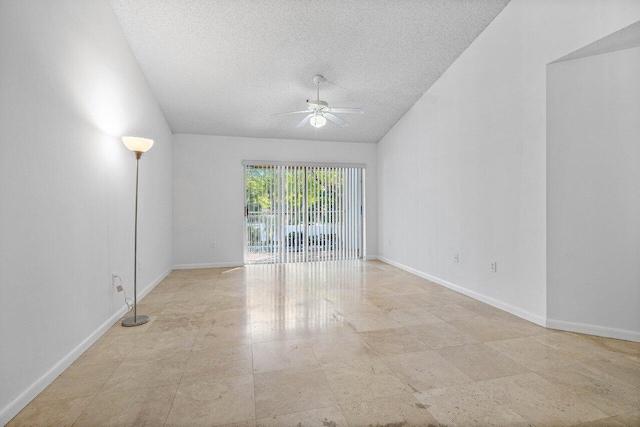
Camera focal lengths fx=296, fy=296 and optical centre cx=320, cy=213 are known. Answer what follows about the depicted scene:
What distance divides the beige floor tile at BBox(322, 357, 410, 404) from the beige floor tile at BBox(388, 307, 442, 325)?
3.12ft

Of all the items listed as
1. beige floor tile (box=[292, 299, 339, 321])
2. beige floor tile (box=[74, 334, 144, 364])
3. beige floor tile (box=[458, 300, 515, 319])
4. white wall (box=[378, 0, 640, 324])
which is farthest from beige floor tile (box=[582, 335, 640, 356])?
beige floor tile (box=[74, 334, 144, 364])

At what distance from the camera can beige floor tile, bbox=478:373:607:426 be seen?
1619mm

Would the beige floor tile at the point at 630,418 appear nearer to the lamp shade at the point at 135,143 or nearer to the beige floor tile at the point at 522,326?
the beige floor tile at the point at 522,326

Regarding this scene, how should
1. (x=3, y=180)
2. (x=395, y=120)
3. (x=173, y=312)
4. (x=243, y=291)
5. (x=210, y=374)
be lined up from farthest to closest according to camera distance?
(x=395, y=120) < (x=243, y=291) < (x=173, y=312) < (x=210, y=374) < (x=3, y=180)

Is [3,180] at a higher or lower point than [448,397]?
higher

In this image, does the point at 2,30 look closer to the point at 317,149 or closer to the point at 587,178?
the point at 587,178

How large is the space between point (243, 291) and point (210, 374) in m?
2.26

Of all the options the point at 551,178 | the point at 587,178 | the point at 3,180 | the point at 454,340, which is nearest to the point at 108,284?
the point at 3,180

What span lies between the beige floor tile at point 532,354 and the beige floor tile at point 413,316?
0.65 meters

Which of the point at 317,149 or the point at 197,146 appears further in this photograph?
the point at 317,149

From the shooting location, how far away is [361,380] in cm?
199

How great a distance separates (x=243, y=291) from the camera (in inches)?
170

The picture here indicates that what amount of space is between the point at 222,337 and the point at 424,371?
1736 mm

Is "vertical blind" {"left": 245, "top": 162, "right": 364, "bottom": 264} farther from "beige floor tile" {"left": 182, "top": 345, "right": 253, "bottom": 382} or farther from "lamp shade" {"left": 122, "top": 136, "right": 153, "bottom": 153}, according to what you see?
"beige floor tile" {"left": 182, "top": 345, "right": 253, "bottom": 382}
